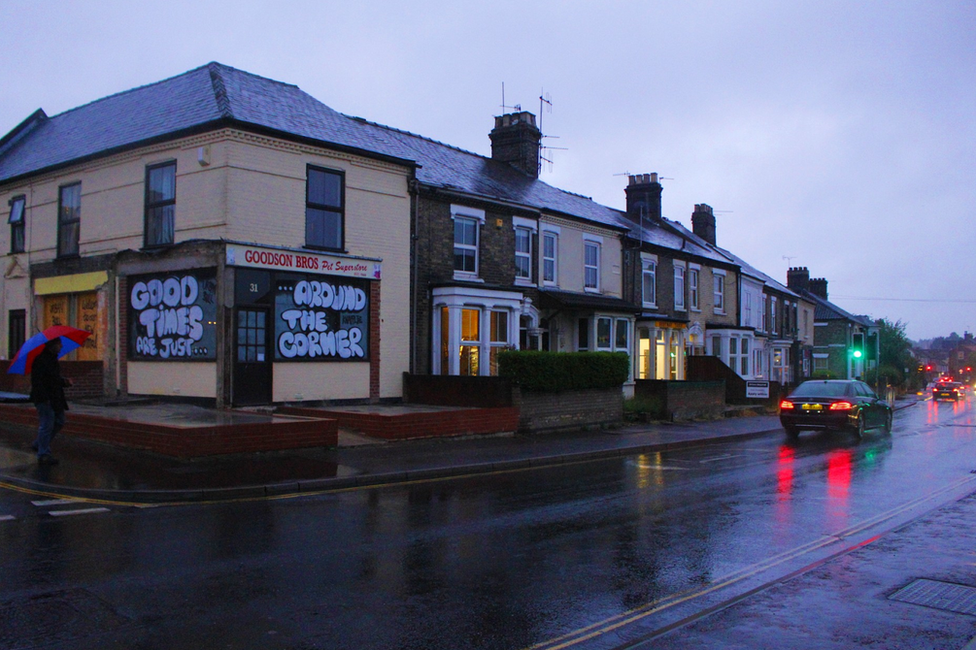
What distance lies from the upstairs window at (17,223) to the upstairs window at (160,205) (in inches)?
239

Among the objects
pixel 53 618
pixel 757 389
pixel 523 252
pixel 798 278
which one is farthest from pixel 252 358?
A: pixel 798 278

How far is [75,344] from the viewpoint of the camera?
40.4 ft

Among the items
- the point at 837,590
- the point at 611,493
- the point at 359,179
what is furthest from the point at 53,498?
the point at 359,179

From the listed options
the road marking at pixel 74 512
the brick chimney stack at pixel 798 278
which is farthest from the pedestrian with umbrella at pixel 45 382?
the brick chimney stack at pixel 798 278

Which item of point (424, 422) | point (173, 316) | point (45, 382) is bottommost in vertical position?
point (424, 422)

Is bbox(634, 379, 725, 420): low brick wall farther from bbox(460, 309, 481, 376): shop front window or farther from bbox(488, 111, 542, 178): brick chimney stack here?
bbox(488, 111, 542, 178): brick chimney stack

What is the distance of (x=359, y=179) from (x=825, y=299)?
54592mm

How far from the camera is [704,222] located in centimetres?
4306

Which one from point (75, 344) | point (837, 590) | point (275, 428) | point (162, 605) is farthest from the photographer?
point (275, 428)

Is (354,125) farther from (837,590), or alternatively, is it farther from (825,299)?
(825,299)

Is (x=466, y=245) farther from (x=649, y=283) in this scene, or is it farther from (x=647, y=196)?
(x=647, y=196)

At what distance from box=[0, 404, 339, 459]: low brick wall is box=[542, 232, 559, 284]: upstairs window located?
485 inches

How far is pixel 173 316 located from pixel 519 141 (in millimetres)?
16384

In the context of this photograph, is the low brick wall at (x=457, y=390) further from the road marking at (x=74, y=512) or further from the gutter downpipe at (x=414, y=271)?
the road marking at (x=74, y=512)
